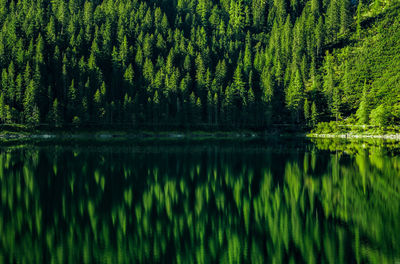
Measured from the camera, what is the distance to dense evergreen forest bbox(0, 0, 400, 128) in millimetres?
134875

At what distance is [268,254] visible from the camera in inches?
886

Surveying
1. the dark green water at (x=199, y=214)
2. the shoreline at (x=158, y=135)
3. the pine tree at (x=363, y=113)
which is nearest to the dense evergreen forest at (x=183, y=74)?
the pine tree at (x=363, y=113)

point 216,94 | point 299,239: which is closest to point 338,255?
point 299,239

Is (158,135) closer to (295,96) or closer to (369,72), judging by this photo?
(295,96)

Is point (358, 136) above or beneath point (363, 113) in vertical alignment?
beneath

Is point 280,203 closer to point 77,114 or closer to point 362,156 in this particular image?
point 362,156

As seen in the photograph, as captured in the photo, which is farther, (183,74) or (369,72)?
(183,74)

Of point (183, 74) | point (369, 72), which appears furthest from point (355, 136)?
point (183, 74)

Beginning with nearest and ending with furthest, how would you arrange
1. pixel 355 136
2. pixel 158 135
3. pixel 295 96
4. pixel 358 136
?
pixel 358 136, pixel 355 136, pixel 158 135, pixel 295 96

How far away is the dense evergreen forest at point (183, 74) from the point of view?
134875mm

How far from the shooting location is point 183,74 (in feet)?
554

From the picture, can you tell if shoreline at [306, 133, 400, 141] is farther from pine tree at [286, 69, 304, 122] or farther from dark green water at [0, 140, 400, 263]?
dark green water at [0, 140, 400, 263]

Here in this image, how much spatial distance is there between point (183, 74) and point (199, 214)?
465 feet

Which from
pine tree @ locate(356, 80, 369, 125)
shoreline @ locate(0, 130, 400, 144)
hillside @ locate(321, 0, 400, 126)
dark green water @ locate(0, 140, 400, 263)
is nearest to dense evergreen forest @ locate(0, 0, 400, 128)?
pine tree @ locate(356, 80, 369, 125)
